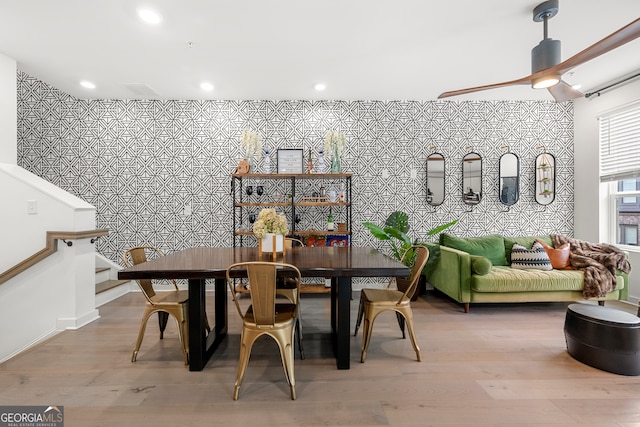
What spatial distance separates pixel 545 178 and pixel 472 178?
1.08m

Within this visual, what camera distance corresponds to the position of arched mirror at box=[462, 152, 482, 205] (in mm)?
4527

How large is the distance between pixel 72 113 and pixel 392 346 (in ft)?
17.0

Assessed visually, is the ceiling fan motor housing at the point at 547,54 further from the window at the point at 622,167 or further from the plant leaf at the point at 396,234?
the window at the point at 622,167

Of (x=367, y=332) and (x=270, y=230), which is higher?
(x=270, y=230)

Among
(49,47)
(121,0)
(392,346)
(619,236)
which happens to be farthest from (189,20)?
(619,236)

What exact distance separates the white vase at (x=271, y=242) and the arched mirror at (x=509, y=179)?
12.0ft

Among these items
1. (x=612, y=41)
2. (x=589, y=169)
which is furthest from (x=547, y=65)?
(x=589, y=169)

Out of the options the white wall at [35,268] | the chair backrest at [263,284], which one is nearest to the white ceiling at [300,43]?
the white wall at [35,268]

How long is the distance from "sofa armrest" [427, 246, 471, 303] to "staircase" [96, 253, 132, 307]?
4.25 meters

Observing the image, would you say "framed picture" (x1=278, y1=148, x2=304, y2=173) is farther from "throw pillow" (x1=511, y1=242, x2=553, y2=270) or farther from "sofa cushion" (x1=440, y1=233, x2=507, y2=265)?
"throw pillow" (x1=511, y1=242, x2=553, y2=270)

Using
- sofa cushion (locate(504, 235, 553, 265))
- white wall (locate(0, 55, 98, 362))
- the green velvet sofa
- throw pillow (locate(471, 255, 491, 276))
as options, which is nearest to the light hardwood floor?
white wall (locate(0, 55, 98, 362))

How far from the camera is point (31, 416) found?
177cm

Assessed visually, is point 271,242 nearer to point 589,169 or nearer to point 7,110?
point 7,110

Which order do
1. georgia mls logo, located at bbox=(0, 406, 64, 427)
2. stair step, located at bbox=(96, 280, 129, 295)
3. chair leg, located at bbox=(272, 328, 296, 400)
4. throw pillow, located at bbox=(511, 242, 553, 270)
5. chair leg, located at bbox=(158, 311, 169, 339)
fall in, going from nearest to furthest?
georgia mls logo, located at bbox=(0, 406, 64, 427), chair leg, located at bbox=(272, 328, 296, 400), chair leg, located at bbox=(158, 311, 169, 339), throw pillow, located at bbox=(511, 242, 553, 270), stair step, located at bbox=(96, 280, 129, 295)
